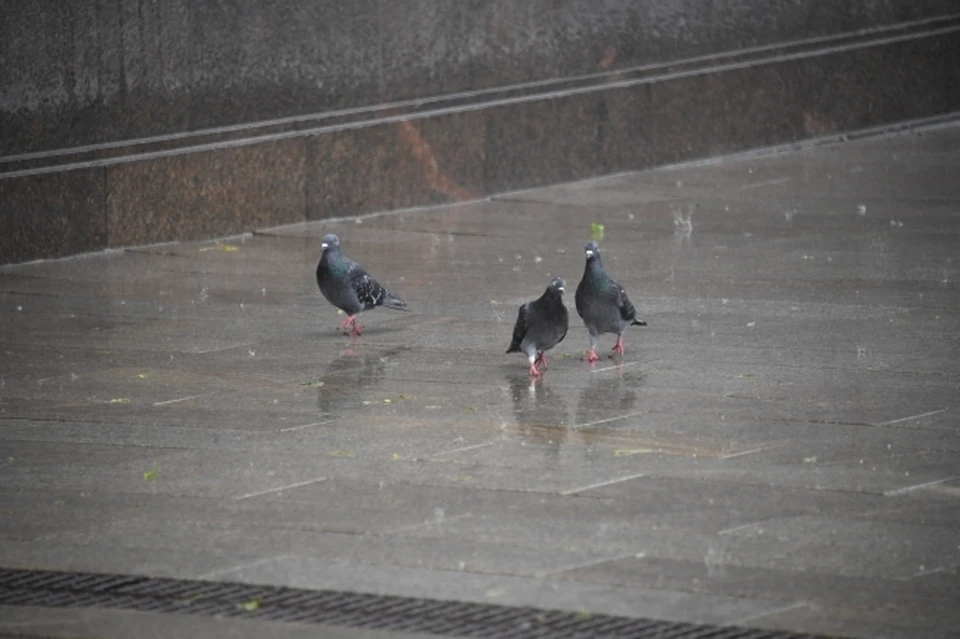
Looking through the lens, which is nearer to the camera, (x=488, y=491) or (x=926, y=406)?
(x=488, y=491)

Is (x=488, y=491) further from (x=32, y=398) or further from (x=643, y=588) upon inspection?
(x=32, y=398)

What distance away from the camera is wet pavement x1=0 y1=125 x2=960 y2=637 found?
6.58m

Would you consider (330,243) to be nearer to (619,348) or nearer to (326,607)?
(619,348)

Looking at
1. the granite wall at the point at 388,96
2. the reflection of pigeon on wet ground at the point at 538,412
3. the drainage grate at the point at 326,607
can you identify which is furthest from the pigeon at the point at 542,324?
the granite wall at the point at 388,96

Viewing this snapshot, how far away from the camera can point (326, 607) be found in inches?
243

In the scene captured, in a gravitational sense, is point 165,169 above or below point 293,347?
above

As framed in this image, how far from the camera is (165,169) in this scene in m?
14.7

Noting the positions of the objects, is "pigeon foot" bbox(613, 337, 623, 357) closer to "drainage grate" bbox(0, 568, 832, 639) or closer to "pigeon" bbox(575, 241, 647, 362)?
"pigeon" bbox(575, 241, 647, 362)

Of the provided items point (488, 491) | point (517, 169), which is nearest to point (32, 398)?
point (488, 491)

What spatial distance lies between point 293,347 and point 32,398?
1744 mm

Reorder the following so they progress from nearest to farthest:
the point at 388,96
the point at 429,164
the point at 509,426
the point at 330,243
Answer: the point at 509,426 → the point at 330,243 → the point at 388,96 → the point at 429,164

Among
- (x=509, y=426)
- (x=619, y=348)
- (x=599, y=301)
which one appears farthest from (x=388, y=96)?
(x=509, y=426)

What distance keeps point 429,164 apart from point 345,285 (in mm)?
5704

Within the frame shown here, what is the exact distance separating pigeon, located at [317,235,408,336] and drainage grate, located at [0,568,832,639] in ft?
15.1
